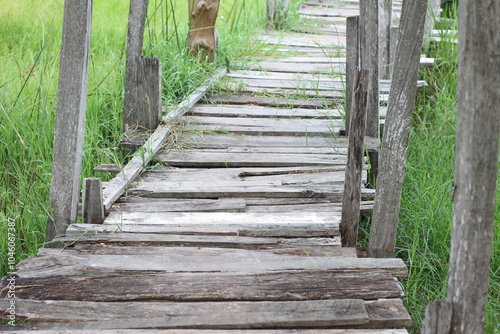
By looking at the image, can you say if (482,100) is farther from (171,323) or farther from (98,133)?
(98,133)

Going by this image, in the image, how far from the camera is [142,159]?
13.6 ft

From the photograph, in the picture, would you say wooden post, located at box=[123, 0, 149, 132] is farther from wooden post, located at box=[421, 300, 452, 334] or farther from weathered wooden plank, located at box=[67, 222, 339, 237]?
wooden post, located at box=[421, 300, 452, 334]

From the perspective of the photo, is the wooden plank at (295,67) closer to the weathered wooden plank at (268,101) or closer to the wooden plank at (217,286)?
the weathered wooden plank at (268,101)

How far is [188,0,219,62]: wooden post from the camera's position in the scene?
239 inches

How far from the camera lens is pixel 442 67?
259 inches

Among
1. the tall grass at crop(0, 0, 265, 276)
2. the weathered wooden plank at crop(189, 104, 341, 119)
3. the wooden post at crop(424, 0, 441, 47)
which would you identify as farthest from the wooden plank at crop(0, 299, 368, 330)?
the wooden post at crop(424, 0, 441, 47)

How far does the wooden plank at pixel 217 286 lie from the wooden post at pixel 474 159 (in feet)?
1.87

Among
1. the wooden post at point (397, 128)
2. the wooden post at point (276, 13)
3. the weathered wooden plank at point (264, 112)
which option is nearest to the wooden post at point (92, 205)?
the wooden post at point (397, 128)

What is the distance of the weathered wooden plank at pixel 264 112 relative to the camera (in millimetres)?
5289

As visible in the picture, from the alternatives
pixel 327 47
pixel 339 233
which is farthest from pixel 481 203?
pixel 327 47

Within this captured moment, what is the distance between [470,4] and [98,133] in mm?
3454

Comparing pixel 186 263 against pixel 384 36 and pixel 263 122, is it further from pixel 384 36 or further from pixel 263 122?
pixel 384 36

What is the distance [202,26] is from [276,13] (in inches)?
114

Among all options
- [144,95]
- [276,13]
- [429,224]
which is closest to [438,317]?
[429,224]
